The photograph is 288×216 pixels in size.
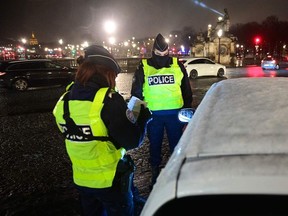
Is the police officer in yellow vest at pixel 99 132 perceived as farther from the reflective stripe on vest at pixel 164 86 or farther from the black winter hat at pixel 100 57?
the reflective stripe on vest at pixel 164 86

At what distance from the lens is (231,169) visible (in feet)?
3.80

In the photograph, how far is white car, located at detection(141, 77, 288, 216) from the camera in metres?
1.12

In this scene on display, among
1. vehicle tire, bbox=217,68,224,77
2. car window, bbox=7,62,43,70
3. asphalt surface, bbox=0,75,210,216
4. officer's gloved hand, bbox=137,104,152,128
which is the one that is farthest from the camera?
vehicle tire, bbox=217,68,224,77

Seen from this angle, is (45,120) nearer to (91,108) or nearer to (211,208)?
(91,108)

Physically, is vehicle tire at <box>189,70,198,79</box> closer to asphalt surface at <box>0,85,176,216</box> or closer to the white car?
asphalt surface at <box>0,85,176,216</box>

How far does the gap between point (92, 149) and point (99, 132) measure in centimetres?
13

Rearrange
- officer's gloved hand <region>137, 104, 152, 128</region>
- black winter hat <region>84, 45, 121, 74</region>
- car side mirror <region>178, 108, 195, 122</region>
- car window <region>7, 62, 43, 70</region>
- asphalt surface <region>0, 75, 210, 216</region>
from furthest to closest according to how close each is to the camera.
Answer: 1. car window <region>7, 62, 43, 70</region>
2. asphalt surface <region>0, 75, 210, 216</region>
3. car side mirror <region>178, 108, 195, 122</region>
4. officer's gloved hand <region>137, 104, 152, 128</region>
5. black winter hat <region>84, 45, 121, 74</region>

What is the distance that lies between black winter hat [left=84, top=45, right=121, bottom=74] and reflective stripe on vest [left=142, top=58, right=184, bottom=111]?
1.69 meters

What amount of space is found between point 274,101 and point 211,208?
0.72 m

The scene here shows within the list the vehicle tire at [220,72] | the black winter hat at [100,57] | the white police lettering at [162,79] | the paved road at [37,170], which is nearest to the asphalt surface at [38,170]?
the paved road at [37,170]

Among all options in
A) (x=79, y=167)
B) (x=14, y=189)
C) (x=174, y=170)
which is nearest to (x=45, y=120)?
(x=14, y=189)

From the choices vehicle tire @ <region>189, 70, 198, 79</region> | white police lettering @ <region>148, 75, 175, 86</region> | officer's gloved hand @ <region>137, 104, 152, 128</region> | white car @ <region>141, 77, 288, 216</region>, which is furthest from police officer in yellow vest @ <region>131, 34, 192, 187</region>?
vehicle tire @ <region>189, 70, 198, 79</region>

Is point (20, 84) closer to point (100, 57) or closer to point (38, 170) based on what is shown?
point (38, 170)

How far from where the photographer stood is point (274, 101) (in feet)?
5.66
